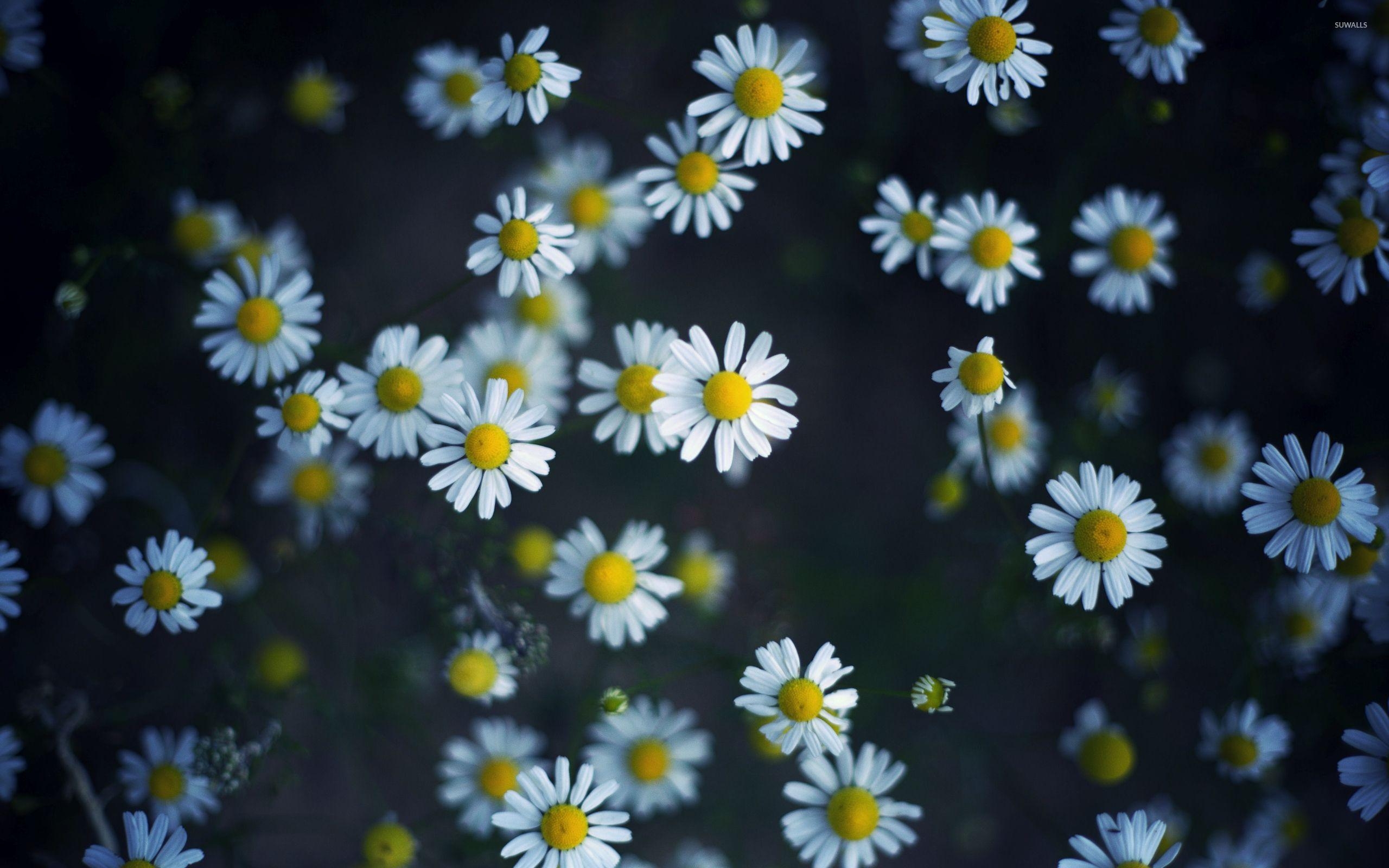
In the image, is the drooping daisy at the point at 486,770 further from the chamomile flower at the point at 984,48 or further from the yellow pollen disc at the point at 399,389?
the chamomile flower at the point at 984,48

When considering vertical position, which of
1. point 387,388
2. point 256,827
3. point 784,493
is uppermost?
point 784,493

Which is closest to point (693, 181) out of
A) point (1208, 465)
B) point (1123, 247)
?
point (1123, 247)

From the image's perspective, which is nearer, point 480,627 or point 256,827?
point 480,627

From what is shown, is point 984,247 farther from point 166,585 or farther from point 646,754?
point 166,585

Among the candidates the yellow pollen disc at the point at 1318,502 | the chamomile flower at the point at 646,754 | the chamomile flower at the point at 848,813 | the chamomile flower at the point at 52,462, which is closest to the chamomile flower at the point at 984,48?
→ the yellow pollen disc at the point at 1318,502

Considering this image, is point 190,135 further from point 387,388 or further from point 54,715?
point 54,715

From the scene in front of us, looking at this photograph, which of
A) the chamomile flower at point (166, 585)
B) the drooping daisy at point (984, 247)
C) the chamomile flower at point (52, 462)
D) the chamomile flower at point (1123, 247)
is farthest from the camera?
the chamomile flower at point (1123, 247)

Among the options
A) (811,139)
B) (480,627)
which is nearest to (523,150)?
(811,139)
